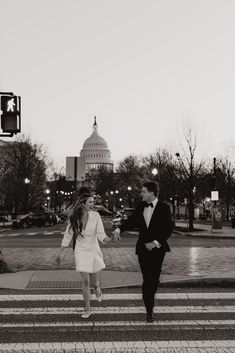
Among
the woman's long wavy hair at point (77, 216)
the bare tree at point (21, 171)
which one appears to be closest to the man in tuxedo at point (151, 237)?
the woman's long wavy hair at point (77, 216)

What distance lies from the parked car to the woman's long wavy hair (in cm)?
4389

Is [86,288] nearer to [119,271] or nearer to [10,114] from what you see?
[119,271]

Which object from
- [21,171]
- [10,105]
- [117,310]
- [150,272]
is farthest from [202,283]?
[21,171]

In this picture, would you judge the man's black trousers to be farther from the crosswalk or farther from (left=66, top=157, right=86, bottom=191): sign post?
(left=66, top=157, right=86, bottom=191): sign post

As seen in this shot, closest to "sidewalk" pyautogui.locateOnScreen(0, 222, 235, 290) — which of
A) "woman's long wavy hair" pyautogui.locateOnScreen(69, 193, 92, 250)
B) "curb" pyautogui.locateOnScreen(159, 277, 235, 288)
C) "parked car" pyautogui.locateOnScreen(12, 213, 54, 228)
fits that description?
"curb" pyautogui.locateOnScreen(159, 277, 235, 288)

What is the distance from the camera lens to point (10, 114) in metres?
14.0

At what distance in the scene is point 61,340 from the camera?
6.74 meters

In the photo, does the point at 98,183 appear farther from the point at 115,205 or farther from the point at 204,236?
the point at 204,236

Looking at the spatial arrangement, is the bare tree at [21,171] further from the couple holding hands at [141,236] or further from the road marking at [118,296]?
the couple holding hands at [141,236]

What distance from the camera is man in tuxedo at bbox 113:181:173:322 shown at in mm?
7770

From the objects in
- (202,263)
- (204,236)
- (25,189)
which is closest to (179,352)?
(202,263)

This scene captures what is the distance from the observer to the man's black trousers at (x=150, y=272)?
7766 millimetres

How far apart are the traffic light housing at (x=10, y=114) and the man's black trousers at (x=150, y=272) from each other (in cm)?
703

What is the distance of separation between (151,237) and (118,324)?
47.9 inches
